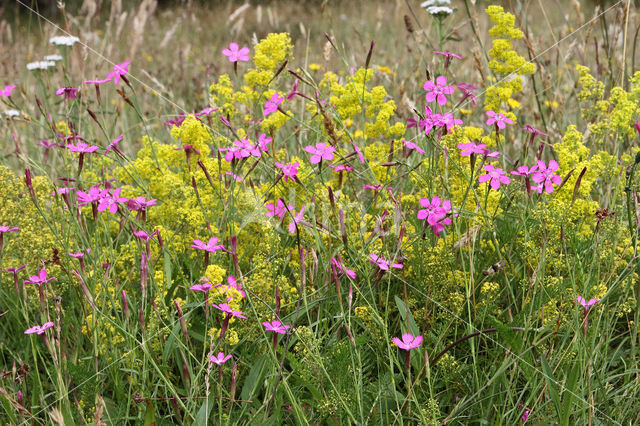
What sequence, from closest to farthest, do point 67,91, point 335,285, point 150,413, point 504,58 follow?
point 150,413, point 335,285, point 67,91, point 504,58

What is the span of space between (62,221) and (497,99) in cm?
143

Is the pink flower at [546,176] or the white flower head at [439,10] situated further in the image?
the white flower head at [439,10]

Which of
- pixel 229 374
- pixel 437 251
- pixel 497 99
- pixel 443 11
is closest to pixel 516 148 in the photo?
pixel 443 11

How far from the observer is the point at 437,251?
5.21 feet

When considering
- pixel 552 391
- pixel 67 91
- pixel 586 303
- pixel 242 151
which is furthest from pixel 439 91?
pixel 67 91

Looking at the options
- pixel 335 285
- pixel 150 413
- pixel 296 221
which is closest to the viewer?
pixel 150 413

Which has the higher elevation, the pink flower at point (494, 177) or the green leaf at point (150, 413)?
the pink flower at point (494, 177)

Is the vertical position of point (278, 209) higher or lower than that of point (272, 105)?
lower

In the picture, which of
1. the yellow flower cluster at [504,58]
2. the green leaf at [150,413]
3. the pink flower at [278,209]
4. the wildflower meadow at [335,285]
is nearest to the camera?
the green leaf at [150,413]

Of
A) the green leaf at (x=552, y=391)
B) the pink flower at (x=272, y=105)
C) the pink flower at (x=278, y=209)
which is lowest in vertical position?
the green leaf at (x=552, y=391)

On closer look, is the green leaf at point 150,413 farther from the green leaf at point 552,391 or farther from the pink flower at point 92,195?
the green leaf at point 552,391

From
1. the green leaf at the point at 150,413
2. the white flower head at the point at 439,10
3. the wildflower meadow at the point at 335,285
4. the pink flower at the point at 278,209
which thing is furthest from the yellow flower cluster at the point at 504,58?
the green leaf at the point at 150,413

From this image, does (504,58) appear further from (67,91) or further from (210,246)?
(67,91)

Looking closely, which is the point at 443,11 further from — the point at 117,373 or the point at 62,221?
the point at 117,373
